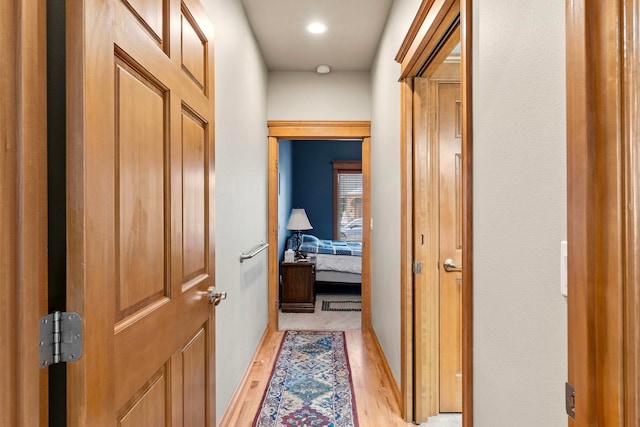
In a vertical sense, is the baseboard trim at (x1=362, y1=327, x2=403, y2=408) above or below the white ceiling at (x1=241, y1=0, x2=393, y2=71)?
below

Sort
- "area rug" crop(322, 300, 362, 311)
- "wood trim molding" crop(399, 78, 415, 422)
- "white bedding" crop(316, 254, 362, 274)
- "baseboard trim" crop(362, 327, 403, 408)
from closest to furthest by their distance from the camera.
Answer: "wood trim molding" crop(399, 78, 415, 422), "baseboard trim" crop(362, 327, 403, 408), "area rug" crop(322, 300, 362, 311), "white bedding" crop(316, 254, 362, 274)

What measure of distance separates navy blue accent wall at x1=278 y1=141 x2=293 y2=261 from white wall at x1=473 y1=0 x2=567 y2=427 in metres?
4.66

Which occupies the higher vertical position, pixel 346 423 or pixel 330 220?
pixel 330 220

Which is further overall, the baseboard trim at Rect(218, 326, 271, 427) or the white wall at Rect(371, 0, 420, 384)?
the white wall at Rect(371, 0, 420, 384)

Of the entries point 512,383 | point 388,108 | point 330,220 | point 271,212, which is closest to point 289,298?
point 271,212

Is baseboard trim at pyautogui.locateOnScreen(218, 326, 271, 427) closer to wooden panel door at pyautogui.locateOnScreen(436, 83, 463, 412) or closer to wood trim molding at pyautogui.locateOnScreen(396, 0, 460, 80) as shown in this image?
wooden panel door at pyautogui.locateOnScreen(436, 83, 463, 412)

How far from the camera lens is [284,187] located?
6.24m

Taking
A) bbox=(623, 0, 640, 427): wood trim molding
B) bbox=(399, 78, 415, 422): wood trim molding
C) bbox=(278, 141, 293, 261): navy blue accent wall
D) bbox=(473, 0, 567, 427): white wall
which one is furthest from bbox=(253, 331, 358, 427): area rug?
bbox=(278, 141, 293, 261): navy blue accent wall

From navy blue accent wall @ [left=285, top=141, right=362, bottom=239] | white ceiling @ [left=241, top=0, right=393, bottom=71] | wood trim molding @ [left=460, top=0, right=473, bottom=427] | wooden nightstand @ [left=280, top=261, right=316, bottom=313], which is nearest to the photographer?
wood trim molding @ [left=460, top=0, right=473, bottom=427]

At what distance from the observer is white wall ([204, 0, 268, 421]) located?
1999 mm

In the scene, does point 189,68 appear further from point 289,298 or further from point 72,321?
point 289,298

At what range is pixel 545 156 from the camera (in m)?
0.79

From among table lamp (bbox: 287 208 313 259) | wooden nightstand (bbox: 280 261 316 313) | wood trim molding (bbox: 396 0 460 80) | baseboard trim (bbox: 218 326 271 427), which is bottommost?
baseboard trim (bbox: 218 326 271 427)

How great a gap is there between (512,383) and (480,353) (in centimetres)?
20
